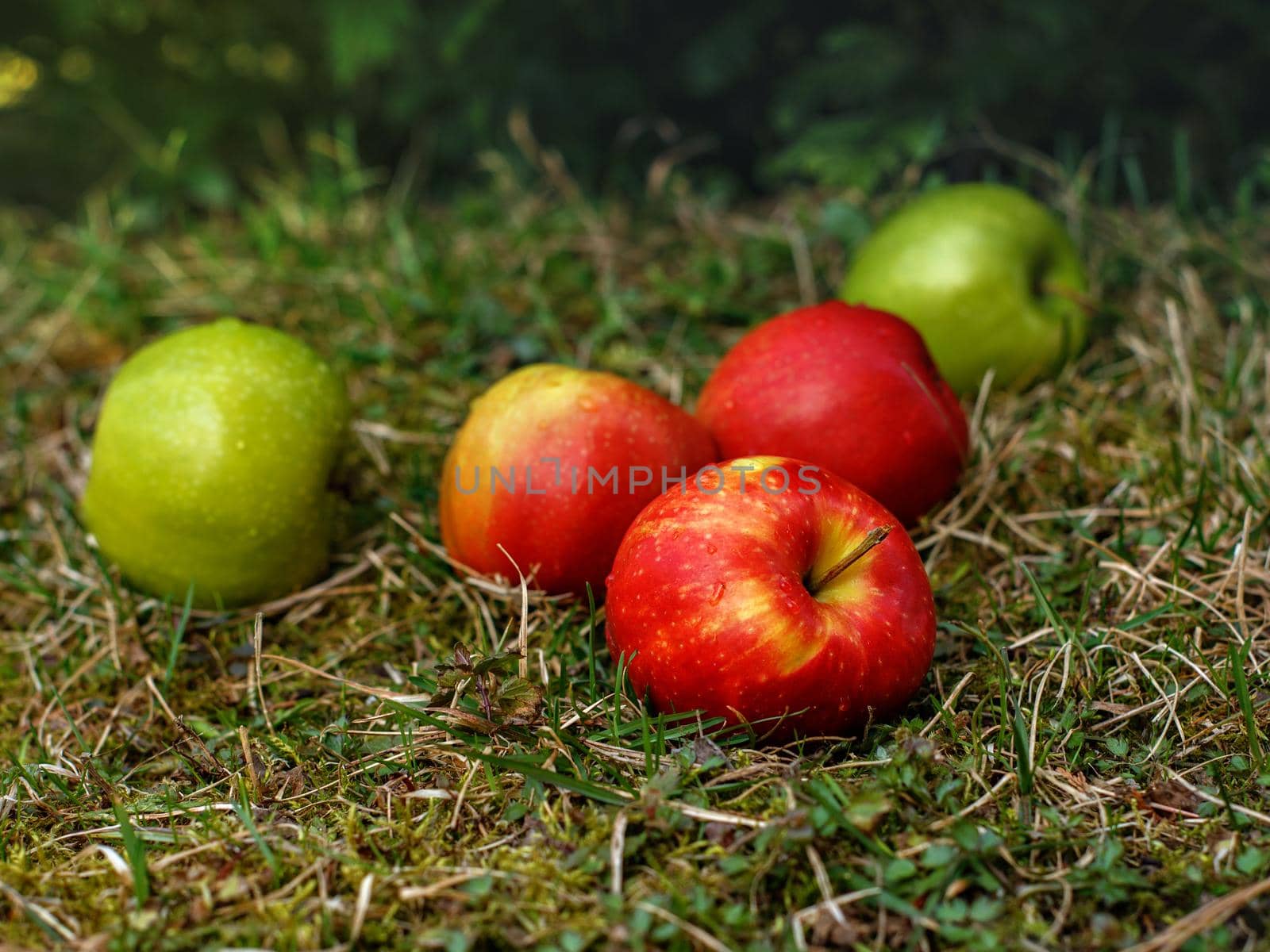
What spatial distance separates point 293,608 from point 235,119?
10.7 ft

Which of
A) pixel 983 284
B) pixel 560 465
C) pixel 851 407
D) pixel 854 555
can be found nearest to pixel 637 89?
pixel 983 284

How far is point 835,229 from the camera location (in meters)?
3.64

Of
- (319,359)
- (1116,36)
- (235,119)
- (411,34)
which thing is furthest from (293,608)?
(1116,36)

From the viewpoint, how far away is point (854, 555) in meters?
1.76

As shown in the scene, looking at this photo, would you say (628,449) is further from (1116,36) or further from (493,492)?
(1116,36)

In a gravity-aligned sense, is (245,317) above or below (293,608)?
above

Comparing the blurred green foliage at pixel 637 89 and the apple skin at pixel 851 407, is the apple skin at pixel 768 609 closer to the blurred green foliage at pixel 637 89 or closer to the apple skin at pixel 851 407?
the apple skin at pixel 851 407

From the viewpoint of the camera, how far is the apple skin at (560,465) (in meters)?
2.11

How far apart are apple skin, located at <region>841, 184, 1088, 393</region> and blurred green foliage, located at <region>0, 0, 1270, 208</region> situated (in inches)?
29.0

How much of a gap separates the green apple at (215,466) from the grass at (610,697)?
0.13 meters

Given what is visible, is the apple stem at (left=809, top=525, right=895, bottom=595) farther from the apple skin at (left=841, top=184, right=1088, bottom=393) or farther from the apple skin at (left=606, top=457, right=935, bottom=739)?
the apple skin at (left=841, top=184, right=1088, bottom=393)

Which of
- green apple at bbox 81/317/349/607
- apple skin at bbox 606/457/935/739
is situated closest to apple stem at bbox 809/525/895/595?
apple skin at bbox 606/457/935/739

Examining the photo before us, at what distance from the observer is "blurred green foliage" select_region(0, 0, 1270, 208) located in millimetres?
3846

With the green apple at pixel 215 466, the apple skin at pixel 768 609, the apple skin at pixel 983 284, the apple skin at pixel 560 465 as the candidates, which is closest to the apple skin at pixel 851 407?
the apple skin at pixel 560 465
